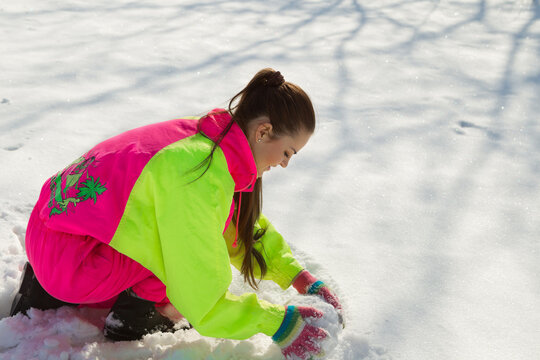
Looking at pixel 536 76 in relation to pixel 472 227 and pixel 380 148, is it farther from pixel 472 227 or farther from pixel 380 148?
pixel 472 227

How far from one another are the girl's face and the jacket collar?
0.04 meters

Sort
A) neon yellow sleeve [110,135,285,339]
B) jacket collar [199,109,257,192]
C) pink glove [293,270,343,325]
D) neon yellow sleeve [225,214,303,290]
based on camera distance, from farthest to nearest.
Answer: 1. neon yellow sleeve [225,214,303,290]
2. pink glove [293,270,343,325]
3. jacket collar [199,109,257,192]
4. neon yellow sleeve [110,135,285,339]

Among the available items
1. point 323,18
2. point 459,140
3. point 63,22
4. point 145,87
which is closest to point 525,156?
point 459,140

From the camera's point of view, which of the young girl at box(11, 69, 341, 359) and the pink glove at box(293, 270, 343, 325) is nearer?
the young girl at box(11, 69, 341, 359)

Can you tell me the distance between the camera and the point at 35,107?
2705 mm

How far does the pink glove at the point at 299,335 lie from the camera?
136cm

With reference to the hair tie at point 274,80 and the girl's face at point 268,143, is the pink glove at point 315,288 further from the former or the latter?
the hair tie at point 274,80

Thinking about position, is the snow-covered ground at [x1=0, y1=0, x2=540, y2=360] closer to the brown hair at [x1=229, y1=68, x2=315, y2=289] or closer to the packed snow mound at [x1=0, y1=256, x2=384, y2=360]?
the packed snow mound at [x1=0, y1=256, x2=384, y2=360]

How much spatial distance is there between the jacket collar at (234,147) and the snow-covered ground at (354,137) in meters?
0.45

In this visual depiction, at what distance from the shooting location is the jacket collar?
1333mm

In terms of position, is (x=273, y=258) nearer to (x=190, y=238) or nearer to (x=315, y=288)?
(x=315, y=288)

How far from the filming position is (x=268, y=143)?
54.6 inches

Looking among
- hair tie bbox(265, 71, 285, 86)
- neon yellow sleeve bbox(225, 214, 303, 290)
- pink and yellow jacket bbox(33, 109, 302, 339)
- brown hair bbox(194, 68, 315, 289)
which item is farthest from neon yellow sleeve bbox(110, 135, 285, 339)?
neon yellow sleeve bbox(225, 214, 303, 290)

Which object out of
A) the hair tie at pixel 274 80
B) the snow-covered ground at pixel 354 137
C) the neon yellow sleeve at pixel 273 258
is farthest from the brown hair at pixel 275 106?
the snow-covered ground at pixel 354 137
